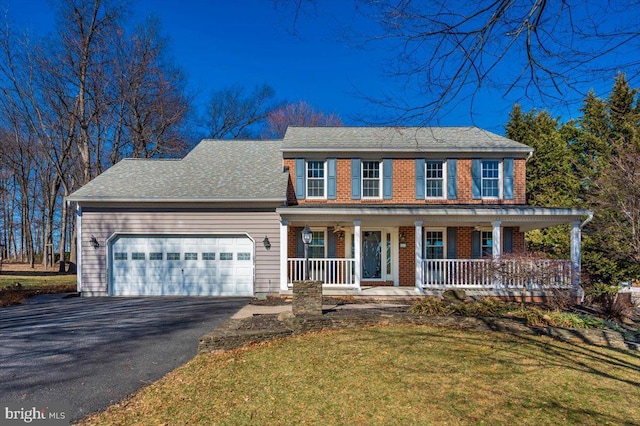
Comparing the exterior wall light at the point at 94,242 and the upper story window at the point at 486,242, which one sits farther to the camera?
the upper story window at the point at 486,242

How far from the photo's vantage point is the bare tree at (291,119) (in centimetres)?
3006

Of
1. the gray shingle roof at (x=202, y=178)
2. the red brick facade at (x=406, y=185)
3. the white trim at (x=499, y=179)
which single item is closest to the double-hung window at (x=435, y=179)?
the red brick facade at (x=406, y=185)

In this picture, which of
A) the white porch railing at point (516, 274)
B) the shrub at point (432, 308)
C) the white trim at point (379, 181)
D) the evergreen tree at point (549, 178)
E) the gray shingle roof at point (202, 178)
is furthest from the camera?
the evergreen tree at point (549, 178)

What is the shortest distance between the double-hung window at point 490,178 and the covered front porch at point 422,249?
4.01 feet

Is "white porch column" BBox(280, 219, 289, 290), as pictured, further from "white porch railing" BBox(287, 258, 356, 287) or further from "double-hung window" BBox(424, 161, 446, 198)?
"double-hung window" BBox(424, 161, 446, 198)

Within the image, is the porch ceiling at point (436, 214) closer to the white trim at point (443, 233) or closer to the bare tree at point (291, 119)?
the white trim at point (443, 233)

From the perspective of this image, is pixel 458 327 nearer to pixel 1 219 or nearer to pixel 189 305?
pixel 189 305

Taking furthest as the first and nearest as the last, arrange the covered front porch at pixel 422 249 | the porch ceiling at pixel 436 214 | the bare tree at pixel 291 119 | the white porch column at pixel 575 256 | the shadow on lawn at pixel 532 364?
the bare tree at pixel 291 119, the porch ceiling at pixel 436 214, the covered front porch at pixel 422 249, the white porch column at pixel 575 256, the shadow on lawn at pixel 532 364

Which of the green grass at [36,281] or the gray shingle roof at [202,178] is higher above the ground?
the gray shingle roof at [202,178]

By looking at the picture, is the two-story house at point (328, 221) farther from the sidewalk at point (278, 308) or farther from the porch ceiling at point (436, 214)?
the sidewalk at point (278, 308)

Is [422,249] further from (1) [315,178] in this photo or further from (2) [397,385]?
(2) [397,385]

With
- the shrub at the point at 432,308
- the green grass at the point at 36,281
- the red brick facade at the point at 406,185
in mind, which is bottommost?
the green grass at the point at 36,281

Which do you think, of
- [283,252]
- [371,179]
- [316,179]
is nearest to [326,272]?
[283,252]

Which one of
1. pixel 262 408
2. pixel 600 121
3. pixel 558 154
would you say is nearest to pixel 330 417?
pixel 262 408
